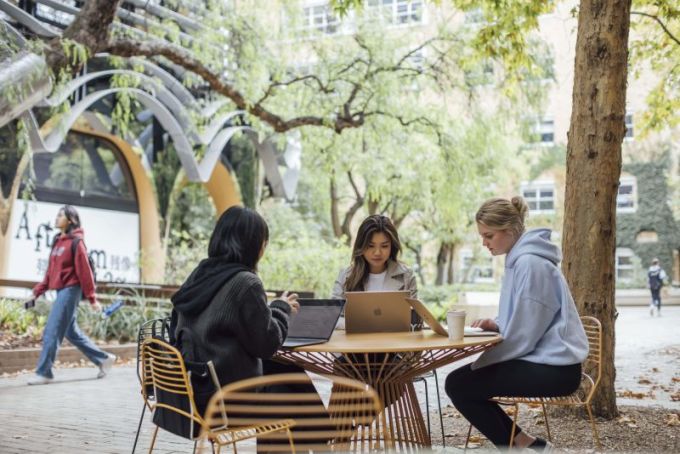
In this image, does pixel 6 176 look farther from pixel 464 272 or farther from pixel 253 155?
pixel 464 272

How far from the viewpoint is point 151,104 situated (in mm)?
15805

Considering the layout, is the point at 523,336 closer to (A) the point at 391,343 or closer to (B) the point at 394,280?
(A) the point at 391,343

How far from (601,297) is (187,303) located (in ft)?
13.1

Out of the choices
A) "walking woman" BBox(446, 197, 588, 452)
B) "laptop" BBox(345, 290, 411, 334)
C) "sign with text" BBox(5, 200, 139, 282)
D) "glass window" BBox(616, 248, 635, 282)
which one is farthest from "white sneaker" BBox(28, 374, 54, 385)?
"glass window" BBox(616, 248, 635, 282)

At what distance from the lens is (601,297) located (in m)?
6.53

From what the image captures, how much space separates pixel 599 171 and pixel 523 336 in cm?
274

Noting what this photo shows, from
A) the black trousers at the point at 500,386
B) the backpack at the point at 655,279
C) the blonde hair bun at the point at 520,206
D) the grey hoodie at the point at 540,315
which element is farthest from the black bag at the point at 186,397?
the backpack at the point at 655,279

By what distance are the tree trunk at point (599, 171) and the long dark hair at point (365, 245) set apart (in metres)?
1.84

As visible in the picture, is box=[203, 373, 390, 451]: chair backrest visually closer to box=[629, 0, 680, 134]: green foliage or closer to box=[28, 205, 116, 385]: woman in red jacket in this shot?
box=[28, 205, 116, 385]: woman in red jacket

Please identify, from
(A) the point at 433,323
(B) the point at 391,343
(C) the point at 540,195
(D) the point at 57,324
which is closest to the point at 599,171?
(A) the point at 433,323

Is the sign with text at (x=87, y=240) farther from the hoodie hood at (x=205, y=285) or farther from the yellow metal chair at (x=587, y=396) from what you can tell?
the hoodie hood at (x=205, y=285)

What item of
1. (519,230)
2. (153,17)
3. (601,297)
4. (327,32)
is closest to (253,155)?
(327,32)

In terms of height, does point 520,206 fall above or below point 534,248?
above

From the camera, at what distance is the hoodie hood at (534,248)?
433cm
